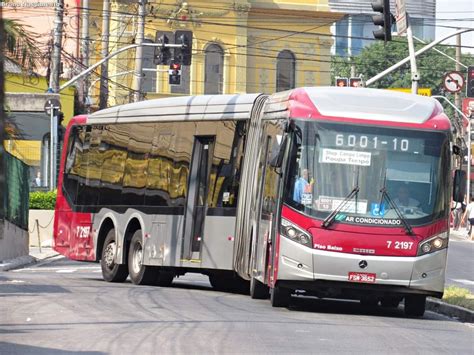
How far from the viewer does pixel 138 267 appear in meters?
22.1

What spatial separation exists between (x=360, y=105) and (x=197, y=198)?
Result: 435 cm

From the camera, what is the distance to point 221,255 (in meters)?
19.8

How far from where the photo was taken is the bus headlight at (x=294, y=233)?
16.4 meters

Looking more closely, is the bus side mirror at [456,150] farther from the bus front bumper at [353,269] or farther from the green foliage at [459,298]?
the green foliage at [459,298]

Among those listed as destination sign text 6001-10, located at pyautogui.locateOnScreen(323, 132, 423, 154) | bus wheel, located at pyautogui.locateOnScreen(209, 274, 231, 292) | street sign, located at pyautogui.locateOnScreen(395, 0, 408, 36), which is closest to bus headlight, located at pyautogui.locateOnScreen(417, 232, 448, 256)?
destination sign text 6001-10, located at pyautogui.locateOnScreen(323, 132, 423, 154)

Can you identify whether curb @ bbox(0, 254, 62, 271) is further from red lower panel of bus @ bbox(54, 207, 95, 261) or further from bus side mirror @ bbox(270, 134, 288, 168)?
bus side mirror @ bbox(270, 134, 288, 168)

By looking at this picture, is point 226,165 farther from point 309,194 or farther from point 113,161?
point 113,161

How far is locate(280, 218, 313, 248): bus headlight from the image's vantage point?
16.4 metres

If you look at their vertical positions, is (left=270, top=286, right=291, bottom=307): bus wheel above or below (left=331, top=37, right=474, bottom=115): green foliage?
below

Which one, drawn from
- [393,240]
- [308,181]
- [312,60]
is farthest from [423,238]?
[312,60]

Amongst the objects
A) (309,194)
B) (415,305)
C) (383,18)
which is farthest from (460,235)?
(309,194)

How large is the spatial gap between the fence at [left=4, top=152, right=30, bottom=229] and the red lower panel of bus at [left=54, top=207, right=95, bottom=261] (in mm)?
3949

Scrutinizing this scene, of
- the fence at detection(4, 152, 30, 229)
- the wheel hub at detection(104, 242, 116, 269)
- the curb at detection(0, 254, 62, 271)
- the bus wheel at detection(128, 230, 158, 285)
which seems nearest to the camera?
the bus wheel at detection(128, 230, 158, 285)

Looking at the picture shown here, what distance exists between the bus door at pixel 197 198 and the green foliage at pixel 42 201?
65.4ft
